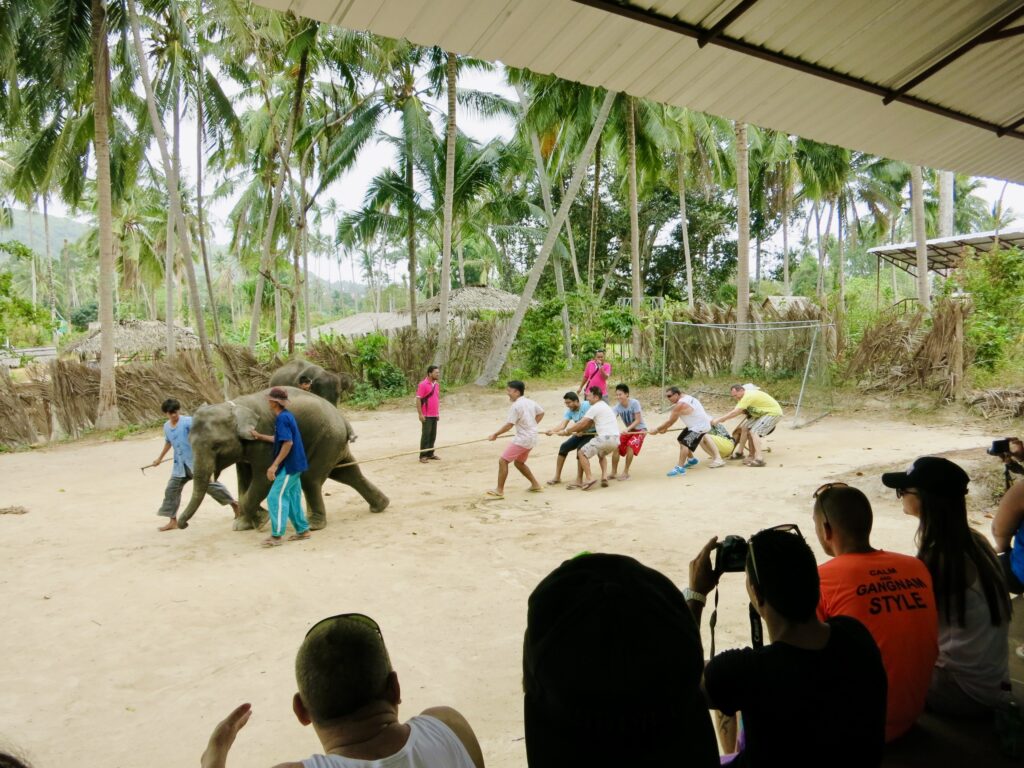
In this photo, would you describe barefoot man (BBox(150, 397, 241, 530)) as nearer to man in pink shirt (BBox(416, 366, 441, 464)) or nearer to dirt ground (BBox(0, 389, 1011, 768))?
dirt ground (BBox(0, 389, 1011, 768))

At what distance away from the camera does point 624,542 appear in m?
6.79

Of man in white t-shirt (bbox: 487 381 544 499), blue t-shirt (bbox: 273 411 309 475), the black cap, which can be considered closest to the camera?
the black cap

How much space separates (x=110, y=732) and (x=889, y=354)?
1429cm

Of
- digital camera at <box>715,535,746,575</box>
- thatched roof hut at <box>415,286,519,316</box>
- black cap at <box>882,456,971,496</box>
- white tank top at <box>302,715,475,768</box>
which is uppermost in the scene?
thatched roof hut at <box>415,286,519,316</box>

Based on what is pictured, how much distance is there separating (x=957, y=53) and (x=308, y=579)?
18.9ft

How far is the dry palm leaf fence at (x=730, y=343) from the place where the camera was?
50.3ft

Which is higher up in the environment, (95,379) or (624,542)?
(95,379)

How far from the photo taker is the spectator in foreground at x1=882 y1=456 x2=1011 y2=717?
8.13ft

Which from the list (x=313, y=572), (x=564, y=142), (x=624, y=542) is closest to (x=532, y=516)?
(x=624, y=542)

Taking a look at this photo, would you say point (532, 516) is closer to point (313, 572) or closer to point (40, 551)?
point (313, 572)

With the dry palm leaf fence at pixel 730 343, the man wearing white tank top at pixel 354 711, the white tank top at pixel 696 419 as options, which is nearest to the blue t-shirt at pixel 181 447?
the white tank top at pixel 696 419

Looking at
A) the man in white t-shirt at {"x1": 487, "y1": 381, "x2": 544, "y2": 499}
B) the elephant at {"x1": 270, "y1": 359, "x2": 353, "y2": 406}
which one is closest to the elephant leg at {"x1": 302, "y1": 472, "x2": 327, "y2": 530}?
the elephant at {"x1": 270, "y1": 359, "x2": 353, "y2": 406}

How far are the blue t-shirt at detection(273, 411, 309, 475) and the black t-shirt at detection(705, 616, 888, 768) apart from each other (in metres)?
5.99

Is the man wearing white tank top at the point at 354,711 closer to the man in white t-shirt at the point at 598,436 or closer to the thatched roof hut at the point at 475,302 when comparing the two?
the man in white t-shirt at the point at 598,436
